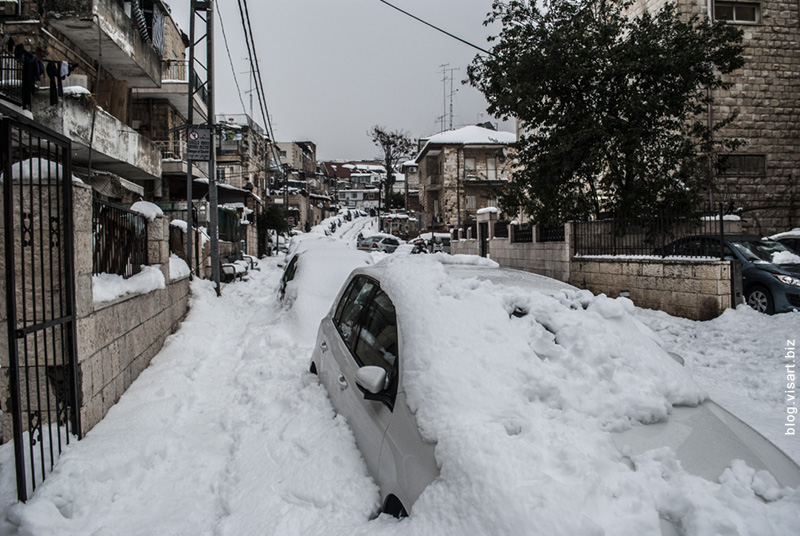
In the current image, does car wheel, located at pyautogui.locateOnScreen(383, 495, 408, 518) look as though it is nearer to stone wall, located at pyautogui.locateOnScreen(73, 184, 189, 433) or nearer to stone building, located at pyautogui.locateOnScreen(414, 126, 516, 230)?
stone wall, located at pyautogui.locateOnScreen(73, 184, 189, 433)

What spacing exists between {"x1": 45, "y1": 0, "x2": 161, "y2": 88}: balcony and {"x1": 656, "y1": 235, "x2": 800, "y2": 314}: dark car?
1492 centimetres

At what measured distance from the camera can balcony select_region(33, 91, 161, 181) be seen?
12.9 m

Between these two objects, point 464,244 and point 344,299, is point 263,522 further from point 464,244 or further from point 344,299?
point 464,244

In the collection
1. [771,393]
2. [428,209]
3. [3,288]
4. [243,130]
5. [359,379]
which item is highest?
[243,130]

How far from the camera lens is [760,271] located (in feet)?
30.7

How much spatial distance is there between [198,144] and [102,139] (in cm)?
385

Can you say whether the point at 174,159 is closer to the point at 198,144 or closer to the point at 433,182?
the point at 198,144

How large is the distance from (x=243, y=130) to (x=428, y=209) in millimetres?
17977

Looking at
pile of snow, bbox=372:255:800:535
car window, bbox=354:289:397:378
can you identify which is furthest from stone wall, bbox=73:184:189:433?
pile of snow, bbox=372:255:800:535

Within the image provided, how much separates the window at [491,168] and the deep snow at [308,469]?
38619 mm

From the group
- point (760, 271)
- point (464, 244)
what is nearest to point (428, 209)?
point (464, 244)

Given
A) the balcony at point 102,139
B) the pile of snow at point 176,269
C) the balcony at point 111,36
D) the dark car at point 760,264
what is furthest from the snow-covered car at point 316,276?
the balcony at point 111,36

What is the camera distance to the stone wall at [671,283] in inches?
368

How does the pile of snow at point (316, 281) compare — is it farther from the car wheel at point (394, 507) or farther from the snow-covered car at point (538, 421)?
the car wheel at point (394, 507)
